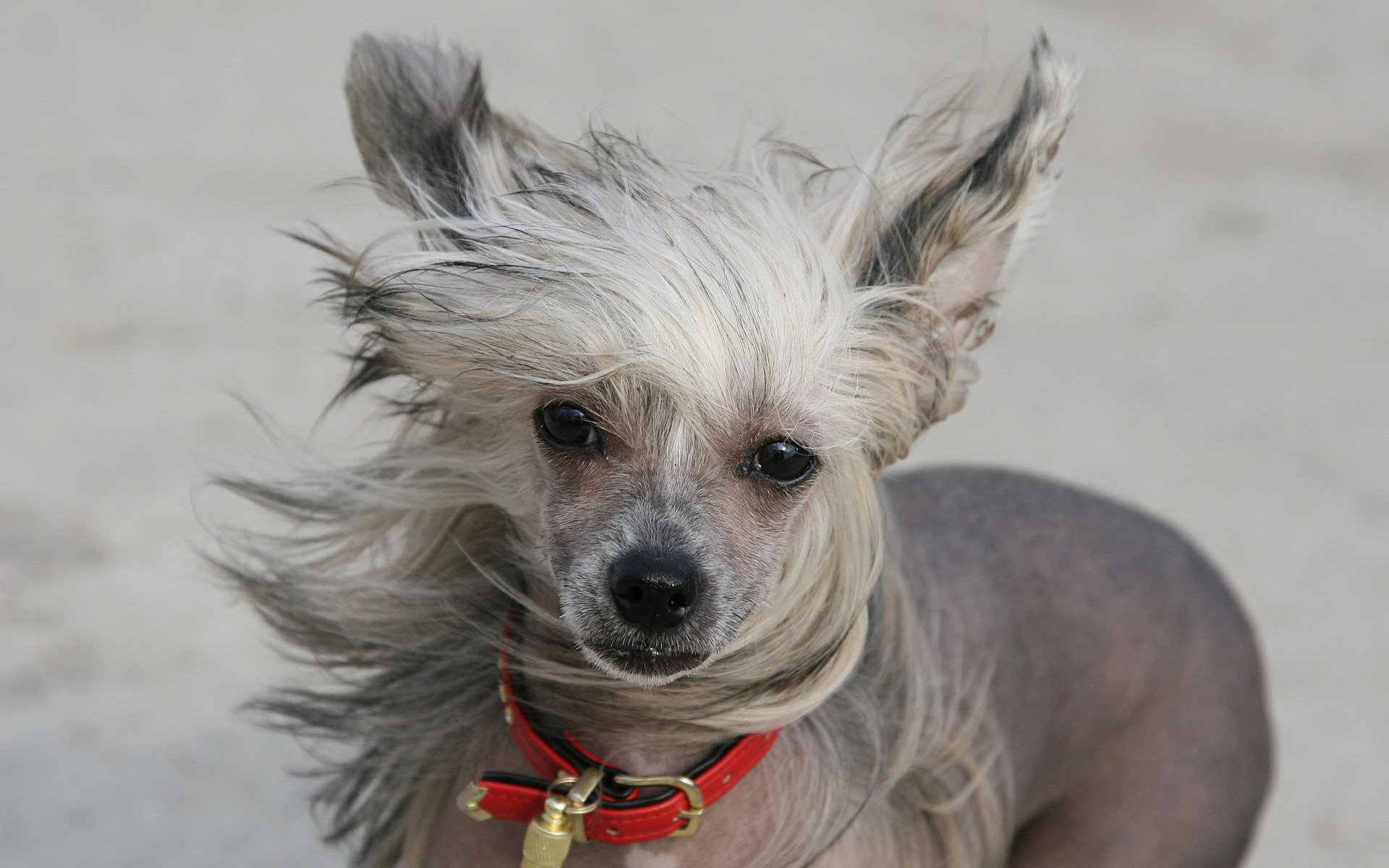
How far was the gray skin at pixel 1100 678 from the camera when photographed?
2.14 m

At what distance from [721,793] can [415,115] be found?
0.89m

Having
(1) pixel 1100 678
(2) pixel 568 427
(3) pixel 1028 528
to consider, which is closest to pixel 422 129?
(2) pixel 568 427

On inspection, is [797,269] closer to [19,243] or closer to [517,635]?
[517,635]

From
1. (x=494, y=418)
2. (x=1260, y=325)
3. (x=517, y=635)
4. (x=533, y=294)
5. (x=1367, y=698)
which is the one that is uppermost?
(x=533, y=294)

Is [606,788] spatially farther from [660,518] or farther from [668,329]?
[668,329]

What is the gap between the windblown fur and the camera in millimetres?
1542

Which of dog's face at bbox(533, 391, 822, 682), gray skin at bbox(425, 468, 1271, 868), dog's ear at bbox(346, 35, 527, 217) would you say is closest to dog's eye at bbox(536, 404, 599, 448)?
dog's face at bbox(533, 391, 822, 682)

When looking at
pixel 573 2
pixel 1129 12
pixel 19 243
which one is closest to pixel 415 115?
pixel 19 243

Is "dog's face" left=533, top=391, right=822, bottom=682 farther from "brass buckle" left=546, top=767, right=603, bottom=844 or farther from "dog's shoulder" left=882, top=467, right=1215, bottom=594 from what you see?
"dog's shoulder" left=882, top=467, right=1215, bottom=594

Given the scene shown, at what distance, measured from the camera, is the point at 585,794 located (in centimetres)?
162

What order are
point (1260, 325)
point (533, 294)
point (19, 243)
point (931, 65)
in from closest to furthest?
point (533, 294) → point (19, 243) → point (1260, 325) → point (931, 65)

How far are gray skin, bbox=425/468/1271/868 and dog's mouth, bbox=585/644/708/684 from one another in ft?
1.74

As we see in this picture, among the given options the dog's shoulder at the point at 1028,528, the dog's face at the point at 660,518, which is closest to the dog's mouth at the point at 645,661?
the dog's face at the point at 660,518

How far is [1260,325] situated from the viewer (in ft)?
16.4
